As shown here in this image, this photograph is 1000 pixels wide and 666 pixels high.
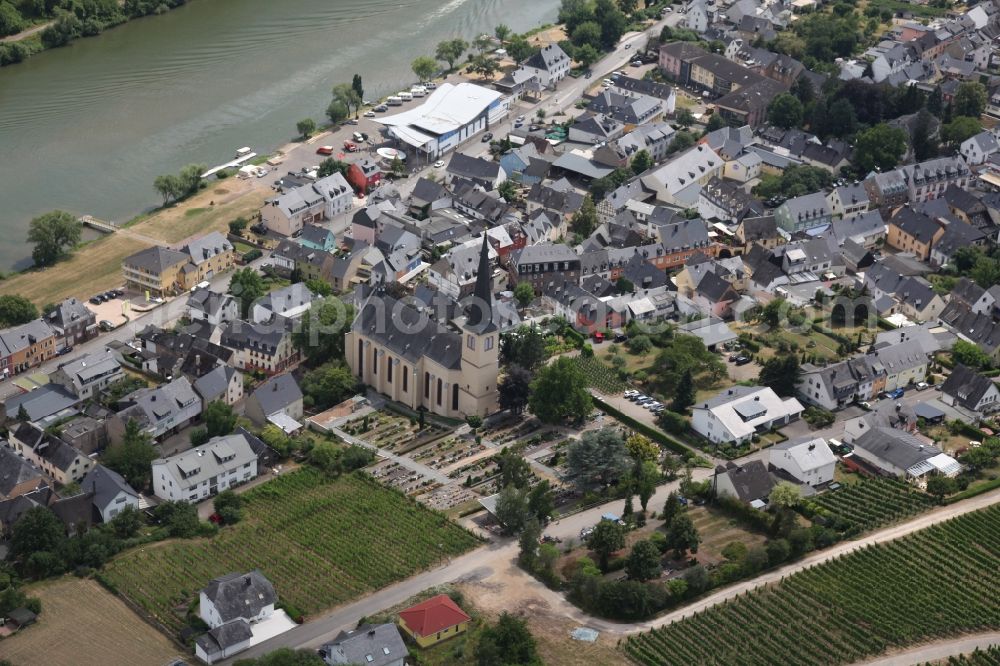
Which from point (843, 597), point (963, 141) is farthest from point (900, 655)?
point (963, 141)

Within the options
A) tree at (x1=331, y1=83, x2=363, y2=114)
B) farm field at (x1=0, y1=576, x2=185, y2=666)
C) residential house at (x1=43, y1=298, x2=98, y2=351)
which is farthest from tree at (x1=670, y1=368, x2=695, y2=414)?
tree at (x1=331, y1=83, x2=363, y2=114)

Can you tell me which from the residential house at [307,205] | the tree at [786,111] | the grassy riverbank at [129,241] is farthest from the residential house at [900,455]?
the grassy riverbank at [129,241]

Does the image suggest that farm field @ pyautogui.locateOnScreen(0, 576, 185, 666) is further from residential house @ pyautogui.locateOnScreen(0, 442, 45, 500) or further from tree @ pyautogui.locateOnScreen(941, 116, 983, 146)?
tree @ pyautogui.locateOnScreen(941, 116, 983, 146)

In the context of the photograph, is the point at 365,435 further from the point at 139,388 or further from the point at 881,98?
the point at 881,98

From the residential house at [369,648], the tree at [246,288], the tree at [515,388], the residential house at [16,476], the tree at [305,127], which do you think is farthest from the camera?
the tree at [305,127]

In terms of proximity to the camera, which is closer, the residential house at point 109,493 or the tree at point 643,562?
the tree at point 643,562

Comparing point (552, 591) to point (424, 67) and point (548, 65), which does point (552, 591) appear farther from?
point (424, 67)

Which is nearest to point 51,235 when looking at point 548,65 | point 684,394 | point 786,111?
point 684,394

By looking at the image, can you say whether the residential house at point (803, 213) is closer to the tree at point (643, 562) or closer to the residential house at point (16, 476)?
the tree at point (643, 562)
